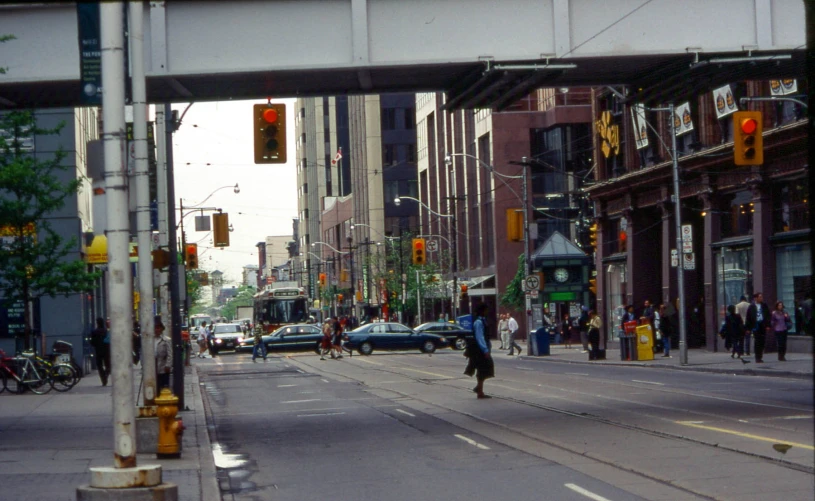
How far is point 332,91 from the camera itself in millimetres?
19828

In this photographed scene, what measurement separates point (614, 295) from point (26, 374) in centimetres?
2965

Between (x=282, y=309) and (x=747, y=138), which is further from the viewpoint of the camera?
→ (x=282, y=309)

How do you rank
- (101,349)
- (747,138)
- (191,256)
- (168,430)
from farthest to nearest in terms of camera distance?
(191,256) < (101,349) < (747,138) < (168,430)

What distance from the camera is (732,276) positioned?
40.7 metres

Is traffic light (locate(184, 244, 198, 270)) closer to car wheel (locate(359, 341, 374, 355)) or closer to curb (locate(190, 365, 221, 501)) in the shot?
car wheel (locate(359, 341, 374, 355))

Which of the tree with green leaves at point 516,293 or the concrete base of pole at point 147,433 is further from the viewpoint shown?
the tree with green leaves at point 516,293

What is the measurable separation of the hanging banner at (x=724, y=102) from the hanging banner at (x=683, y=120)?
94.4 inches

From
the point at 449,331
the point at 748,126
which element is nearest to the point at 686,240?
the point at 748,126

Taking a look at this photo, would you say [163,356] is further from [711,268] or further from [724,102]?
[711,268]

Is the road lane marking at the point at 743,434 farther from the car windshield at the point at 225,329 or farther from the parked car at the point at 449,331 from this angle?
the car windshield at the point at 225,329

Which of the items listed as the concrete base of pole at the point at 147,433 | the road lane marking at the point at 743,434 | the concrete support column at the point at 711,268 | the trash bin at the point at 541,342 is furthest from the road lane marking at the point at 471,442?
the trash bin at the point at 541,342

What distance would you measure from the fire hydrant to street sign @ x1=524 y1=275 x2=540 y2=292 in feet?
114

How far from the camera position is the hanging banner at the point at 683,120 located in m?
42.0

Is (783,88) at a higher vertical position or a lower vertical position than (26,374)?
higher
